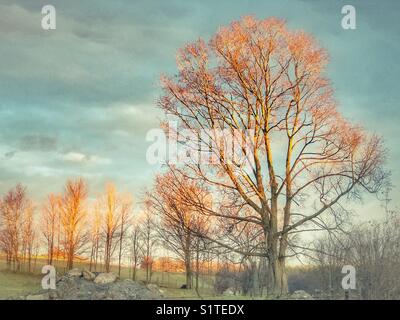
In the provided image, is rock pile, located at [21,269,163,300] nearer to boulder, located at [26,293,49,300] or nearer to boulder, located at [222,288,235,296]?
boulder, located at [26,293,49,300]

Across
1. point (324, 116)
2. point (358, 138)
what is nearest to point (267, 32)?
point (324, 116)

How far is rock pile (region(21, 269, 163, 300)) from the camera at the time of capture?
20.3m

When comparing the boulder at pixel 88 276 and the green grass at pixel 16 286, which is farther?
the boulder at pixel 88 276

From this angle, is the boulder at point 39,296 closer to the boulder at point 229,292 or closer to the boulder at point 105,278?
the boulder at point 105,278

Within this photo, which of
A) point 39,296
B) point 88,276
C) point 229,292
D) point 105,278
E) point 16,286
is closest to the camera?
point 39,296

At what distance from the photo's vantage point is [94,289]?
22641mm

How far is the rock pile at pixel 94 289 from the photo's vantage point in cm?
2033

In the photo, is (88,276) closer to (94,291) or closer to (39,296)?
(94,291)

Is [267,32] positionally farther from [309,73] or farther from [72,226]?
[72,226]

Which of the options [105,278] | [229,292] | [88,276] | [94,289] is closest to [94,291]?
[94,289]

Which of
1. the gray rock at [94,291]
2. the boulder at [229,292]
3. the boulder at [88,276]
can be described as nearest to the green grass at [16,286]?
the gray rock at [94,291]

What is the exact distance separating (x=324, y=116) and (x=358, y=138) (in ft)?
4.59
